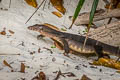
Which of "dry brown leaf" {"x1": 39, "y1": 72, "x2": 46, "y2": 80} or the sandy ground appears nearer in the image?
"dry brown leaf" {"x1": 39, "y1": 72, "x2": 46, "y2": 80}

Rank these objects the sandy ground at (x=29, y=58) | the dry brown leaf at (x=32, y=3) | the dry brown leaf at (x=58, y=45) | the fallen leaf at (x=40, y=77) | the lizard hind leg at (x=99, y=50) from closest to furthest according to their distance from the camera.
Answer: the fallen leaf at (x=40, y=77), the sandy ground at (x=29, y=58), the lizard hind leg at (x=99, y=50), the dry brown leaf at (x=58, y=45), the dry brown leaf at (x=32, y=3)

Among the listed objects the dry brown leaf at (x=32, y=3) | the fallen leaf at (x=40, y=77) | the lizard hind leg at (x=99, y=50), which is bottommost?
the fallen leaf at (x=40, y=77)

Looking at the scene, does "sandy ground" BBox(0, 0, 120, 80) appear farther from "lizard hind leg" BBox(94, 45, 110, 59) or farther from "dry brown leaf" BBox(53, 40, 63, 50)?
"lizard hind leg" BBox(94, 45, 110, 59)

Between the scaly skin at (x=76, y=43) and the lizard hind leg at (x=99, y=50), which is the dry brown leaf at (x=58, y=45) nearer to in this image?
the scaly skin at (x=76, y=43)

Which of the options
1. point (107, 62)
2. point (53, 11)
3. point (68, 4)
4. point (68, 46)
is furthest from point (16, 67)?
point (68, 4)

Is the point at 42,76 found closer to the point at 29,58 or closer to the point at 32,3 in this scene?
the point at 29,58

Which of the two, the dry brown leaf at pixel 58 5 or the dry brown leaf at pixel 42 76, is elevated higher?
the dry brown leaf at pixel 58 5

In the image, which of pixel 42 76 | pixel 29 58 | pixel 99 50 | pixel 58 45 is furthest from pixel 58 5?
pixel 42 76

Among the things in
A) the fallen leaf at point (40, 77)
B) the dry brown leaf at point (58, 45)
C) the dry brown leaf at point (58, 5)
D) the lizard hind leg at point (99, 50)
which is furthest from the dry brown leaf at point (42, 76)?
the dry brown leaf at point (58, 5)

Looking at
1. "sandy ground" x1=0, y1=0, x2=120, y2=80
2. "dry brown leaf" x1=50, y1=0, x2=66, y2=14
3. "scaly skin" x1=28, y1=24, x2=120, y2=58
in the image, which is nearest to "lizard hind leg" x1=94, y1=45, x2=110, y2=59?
"scaly skin" x1=28, y1=24, x2=120, y2=58

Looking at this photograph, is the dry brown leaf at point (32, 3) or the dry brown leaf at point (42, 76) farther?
the dry brown leaf at point (32, 3)
